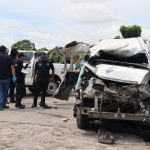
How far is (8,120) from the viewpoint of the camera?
1183 centimetres

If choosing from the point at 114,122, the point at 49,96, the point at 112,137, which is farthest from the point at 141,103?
the point at 49,96

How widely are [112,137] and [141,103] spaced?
883mm

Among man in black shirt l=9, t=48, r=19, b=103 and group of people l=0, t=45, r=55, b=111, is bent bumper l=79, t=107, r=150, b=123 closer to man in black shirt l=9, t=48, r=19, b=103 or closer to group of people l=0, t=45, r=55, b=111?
group of people l=0, t=45, r=55, b=111

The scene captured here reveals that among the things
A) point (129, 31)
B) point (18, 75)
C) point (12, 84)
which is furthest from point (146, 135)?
point (129, 31)

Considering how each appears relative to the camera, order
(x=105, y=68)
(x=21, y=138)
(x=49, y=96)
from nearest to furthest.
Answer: (x=21, y=138) < (x=105, y=68) < (x=49, y=96)

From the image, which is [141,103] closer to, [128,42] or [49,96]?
[128,42]

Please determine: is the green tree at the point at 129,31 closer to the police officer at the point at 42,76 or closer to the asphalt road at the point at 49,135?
the police officer at the point at 42,76

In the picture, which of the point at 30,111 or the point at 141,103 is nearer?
the point at 141,103

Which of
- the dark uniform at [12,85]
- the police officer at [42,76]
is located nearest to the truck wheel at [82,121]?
the police officer at [42,76]

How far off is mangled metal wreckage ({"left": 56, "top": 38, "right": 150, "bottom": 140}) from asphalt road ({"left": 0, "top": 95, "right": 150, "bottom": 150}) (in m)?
0.45

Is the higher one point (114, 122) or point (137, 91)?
point (137, 91)

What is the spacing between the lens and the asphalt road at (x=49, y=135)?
8773 millimetres

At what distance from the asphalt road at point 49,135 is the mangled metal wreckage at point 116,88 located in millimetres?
450

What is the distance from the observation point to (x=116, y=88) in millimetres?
9836
